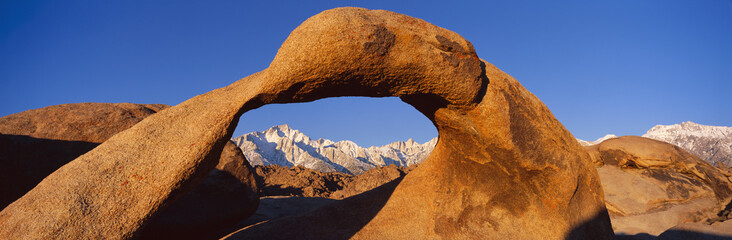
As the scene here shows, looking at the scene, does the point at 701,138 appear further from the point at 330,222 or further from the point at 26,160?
the point at 26,160

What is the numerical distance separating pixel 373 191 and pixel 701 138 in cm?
8969

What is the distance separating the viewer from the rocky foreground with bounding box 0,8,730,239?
2.01 m

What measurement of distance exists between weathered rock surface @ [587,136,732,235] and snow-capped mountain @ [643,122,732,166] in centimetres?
5716

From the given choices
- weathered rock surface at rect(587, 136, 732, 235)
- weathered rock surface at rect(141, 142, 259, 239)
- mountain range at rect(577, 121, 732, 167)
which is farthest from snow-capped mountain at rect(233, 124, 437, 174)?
weathered rock surface at rect(141, 142, 259, 239)

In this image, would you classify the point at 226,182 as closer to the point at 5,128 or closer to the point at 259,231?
the point at 259,231

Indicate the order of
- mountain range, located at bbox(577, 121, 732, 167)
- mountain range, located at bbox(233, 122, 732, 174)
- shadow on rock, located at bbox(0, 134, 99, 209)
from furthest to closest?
mountain range, located at bbox(233, 122, 732, 174), mountain range, located at bbox(577, 121, 732, 167), shadow on rock, located at bbox(0, 134, 99, 209)

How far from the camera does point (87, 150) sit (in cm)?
350

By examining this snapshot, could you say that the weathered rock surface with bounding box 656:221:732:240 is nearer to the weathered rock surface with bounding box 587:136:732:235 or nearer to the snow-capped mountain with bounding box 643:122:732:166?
the weathered rock surface with bounding box 587:136:732:235

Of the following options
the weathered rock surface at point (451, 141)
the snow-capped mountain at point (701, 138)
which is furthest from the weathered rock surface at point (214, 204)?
the snow-capped mountain at point (701, 138)

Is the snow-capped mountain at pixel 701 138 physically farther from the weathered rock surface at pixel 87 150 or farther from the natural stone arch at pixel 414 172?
the weathered rock surface at pixel 87 150

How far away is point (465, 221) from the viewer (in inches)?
138

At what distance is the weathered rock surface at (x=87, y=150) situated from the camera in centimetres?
324

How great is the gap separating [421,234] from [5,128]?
13.8ft

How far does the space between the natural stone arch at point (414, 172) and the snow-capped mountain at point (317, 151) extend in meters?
95.8
